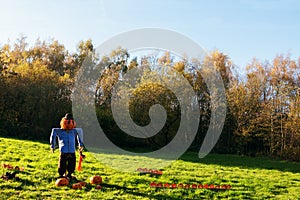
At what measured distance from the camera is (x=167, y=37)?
60.5 feet

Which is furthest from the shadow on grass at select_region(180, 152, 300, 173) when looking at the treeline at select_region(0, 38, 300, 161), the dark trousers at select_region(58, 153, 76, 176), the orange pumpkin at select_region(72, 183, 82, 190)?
the orange pumpkin at select_region(72, 183, 82, 190)

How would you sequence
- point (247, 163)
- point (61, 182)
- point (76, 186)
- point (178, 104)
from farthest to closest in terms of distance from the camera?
1. point (178, 104)
2. point (247, 163)
3. point (61, 182)
4. point (76, 186)

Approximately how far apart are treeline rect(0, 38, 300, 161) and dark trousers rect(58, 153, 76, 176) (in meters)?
19.1

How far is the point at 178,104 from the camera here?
101 ft

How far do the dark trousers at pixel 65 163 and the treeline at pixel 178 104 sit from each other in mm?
19108

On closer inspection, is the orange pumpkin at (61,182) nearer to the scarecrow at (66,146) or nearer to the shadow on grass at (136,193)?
the scarecrow at (66,146)

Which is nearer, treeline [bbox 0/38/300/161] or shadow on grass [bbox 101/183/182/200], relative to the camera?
shadow on grass [bbox 101/183/182/200]

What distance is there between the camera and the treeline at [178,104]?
28875mm

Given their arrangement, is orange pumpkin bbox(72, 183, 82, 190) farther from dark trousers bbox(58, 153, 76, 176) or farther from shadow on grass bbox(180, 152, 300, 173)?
shadow on grass bbox(180, 152, 300, 173)

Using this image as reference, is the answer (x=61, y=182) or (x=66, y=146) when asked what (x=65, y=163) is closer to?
(x=66, y=146)

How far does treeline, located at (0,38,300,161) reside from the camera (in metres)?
28.9

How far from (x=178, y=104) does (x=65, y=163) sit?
69.7 ft

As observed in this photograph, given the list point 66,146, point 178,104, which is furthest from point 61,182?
point 178,104

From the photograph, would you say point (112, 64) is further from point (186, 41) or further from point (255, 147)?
point (186, 41)
